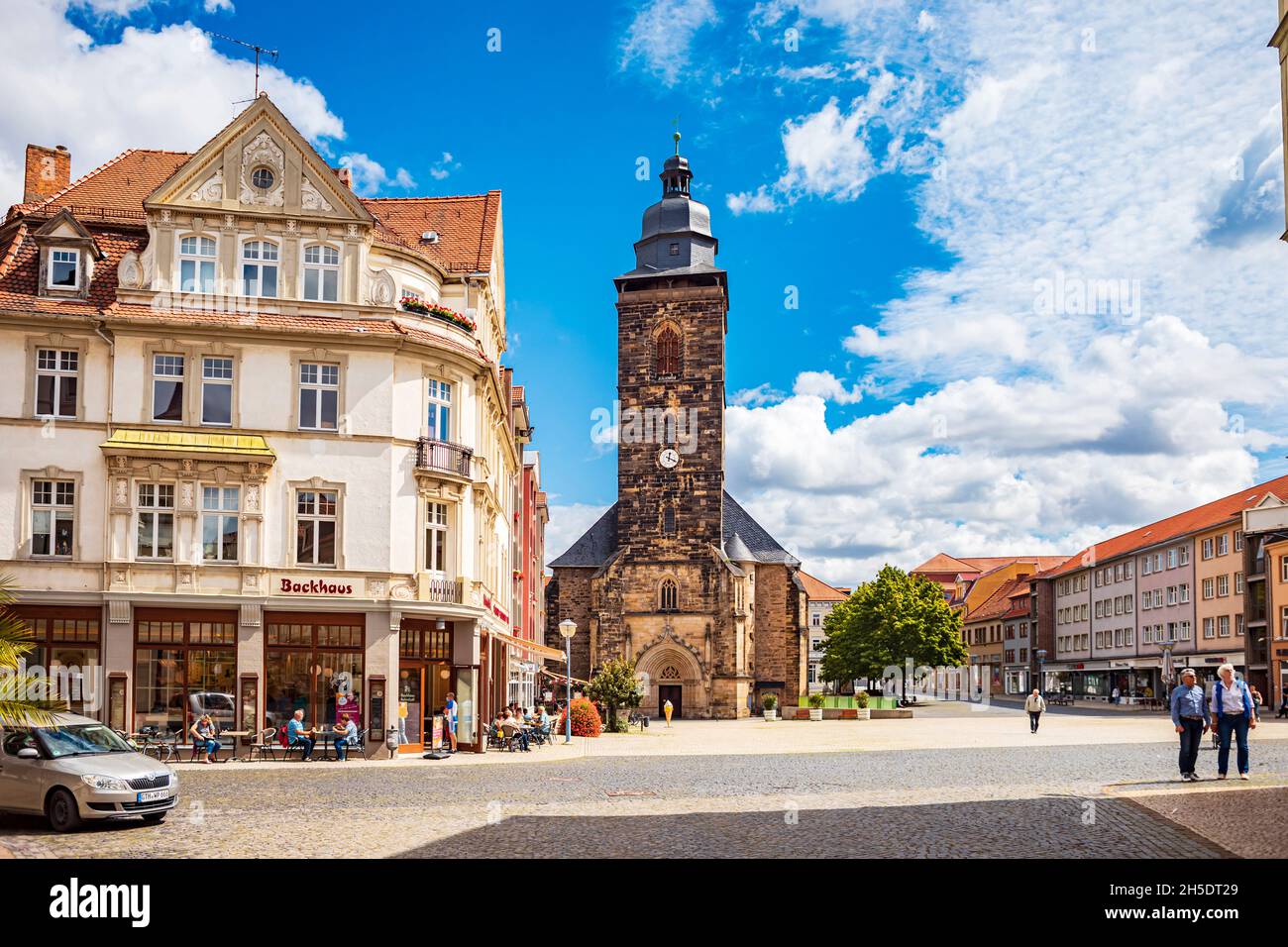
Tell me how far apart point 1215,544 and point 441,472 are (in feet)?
186

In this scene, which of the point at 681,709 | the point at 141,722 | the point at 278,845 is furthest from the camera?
the point at 681,709

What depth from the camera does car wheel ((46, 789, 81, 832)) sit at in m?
16.4

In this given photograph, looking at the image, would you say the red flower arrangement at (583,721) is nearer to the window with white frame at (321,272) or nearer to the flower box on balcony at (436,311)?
the flower box on balcony at (436,311)

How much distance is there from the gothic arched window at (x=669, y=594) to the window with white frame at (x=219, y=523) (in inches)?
1729

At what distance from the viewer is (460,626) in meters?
34.0

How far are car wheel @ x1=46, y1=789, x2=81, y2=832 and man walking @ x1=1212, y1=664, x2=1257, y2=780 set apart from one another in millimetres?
16115

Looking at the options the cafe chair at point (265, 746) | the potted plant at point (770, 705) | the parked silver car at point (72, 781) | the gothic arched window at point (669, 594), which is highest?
the gothic arched window at point (669, 594)

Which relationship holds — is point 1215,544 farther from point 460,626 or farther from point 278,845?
point 278,845

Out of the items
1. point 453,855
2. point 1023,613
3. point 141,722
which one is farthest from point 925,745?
point 1023,613

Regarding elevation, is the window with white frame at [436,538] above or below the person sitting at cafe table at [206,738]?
above

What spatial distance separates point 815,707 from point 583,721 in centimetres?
2660

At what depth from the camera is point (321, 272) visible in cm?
3241

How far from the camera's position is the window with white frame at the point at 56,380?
30766mm

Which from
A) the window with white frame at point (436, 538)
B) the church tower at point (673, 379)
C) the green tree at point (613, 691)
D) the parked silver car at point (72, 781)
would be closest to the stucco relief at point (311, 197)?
the window with white frame at point (436, 538)
